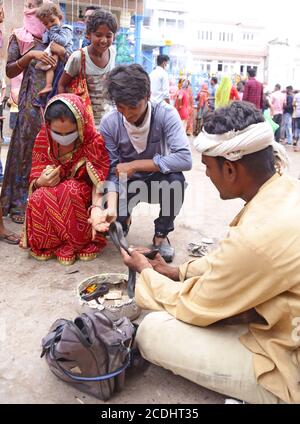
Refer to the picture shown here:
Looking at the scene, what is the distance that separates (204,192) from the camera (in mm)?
5711

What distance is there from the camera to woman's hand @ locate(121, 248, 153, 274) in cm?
208

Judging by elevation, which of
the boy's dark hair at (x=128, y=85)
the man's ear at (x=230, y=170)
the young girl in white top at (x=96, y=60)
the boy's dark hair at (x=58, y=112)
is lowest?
the man's ear at (x=230, y=170)

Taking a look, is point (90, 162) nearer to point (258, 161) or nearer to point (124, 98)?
point (124, 98)

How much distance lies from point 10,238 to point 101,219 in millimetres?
1049

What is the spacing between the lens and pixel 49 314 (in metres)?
2.52

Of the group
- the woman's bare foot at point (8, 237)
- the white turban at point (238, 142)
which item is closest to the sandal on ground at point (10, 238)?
the woman's bare foot at point (8, 237)

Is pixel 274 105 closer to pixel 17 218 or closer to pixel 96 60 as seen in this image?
Result: pixel 96 60

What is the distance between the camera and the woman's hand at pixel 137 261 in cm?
208

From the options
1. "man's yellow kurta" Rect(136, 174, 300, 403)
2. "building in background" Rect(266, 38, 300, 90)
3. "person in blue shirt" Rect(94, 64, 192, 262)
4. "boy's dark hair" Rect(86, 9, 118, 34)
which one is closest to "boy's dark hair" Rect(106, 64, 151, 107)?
"person in blue shirt" Rect(94, 64, 192, 262)

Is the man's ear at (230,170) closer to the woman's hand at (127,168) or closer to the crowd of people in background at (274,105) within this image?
the woman's hand at (127,168)

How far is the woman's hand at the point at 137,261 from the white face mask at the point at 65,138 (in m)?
1.20

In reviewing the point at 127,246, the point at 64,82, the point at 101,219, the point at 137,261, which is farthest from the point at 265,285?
the point at 64,82

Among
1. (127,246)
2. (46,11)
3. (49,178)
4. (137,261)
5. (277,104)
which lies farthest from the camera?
(277,104)

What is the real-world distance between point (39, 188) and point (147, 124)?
909 mm
